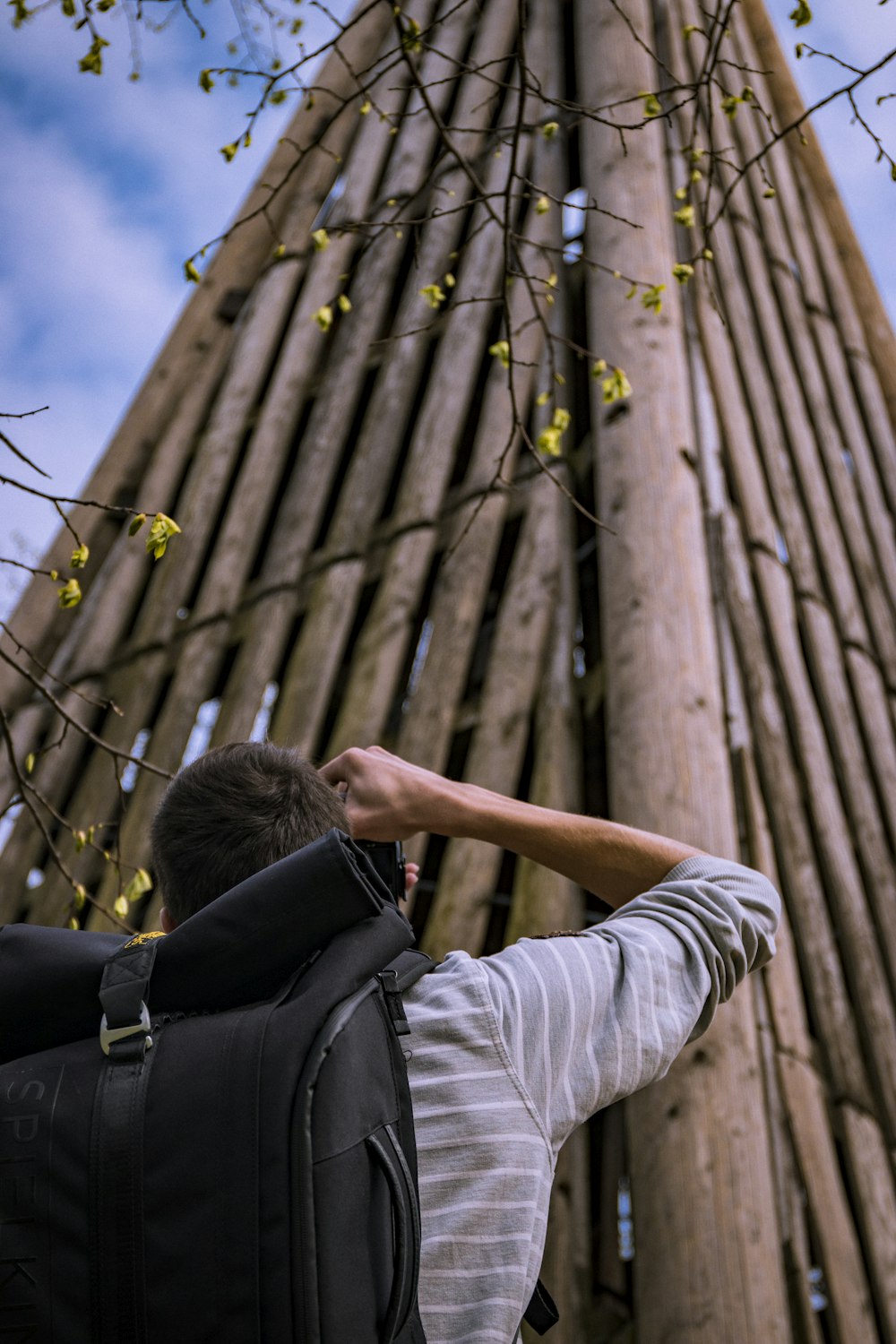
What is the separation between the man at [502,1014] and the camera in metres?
1.41

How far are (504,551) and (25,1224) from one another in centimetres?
348

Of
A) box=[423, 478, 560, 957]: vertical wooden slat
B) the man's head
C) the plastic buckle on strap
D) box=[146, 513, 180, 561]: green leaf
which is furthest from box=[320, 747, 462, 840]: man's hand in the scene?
box=[423, 478, 560, 957]: vertical wooden slat

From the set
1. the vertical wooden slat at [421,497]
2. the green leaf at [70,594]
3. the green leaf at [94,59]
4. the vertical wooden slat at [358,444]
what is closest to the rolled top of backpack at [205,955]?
the green leaf at [70,594]

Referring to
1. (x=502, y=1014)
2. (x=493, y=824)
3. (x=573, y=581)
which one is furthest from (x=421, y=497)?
(x=502, y=1014)

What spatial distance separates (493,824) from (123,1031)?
0.74m

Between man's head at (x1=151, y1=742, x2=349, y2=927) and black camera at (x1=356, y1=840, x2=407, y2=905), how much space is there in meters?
0.11

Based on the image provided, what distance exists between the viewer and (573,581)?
4.10 metres

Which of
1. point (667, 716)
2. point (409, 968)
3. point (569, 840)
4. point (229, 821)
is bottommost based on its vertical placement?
point (409, 968)

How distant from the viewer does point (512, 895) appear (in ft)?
11.5

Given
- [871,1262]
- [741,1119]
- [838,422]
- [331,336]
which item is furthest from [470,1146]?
[838,422]

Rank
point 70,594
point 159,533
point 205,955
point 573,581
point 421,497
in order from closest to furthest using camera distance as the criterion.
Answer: point 205,955
point 159,533
point 70,594
point 573,581
point 421,497

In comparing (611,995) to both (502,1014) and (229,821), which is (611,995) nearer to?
(502,1014)

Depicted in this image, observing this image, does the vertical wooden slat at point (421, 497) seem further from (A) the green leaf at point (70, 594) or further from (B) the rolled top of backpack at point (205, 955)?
(B) the rolled top of backpack at point (205, 955)

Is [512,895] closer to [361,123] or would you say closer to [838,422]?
[838,422]
